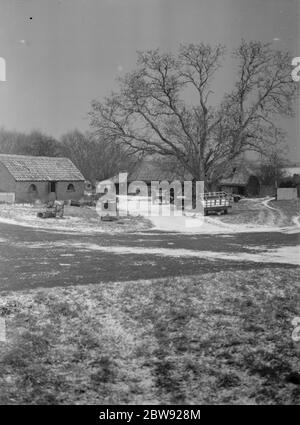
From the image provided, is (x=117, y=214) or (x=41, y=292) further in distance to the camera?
(x=117, y=214)

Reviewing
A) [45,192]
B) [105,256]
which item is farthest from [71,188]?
[105,256]

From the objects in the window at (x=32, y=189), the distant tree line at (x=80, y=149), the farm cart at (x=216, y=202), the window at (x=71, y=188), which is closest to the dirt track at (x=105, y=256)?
the farm cart at (x=216, y=202)

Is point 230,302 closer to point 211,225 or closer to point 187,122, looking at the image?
point 211,225

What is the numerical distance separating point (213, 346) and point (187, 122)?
3.28 metres

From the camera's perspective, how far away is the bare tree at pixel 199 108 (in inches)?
225

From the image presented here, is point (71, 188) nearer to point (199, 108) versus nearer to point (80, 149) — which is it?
point (80, 149)

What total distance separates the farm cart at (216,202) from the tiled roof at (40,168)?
5.51 ft

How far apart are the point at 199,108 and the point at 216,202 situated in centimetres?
140

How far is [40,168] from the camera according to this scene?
211 inches

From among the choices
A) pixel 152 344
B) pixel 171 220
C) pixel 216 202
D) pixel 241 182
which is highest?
pixel 241 182

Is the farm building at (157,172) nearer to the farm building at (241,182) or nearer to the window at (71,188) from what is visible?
the farm building at (241,182)
